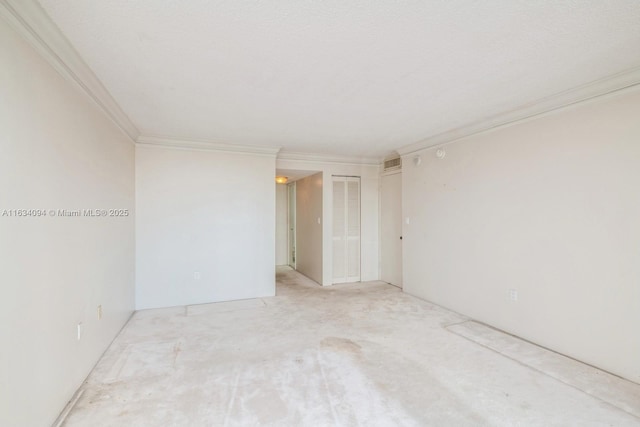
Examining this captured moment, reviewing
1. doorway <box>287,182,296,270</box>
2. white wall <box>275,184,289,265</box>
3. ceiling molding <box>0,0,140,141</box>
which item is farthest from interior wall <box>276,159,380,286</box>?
ceiling molding <box>0,0,140,141</box>

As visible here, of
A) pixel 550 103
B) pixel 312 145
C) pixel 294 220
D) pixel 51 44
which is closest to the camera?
pixel 51 44

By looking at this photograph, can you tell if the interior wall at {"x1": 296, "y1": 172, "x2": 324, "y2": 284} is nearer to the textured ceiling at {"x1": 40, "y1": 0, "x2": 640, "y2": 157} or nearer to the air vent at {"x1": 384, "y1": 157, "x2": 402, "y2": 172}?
the air vent at {"x1": 384, "y1": 157, "x2": 402, "y2": 172}

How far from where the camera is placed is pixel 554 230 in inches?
110

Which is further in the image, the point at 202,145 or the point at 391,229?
the point at 391,229

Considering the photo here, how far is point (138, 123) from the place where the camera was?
11.3ft

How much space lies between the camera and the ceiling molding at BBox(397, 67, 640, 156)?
2.25 metres

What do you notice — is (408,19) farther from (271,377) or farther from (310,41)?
(271,377)

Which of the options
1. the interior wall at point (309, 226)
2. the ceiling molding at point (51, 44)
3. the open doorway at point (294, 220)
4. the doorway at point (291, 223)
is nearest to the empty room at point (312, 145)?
the ceiling molding at point (51, 44)

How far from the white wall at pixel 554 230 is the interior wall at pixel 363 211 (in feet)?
5.58

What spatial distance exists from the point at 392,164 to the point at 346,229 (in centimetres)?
147

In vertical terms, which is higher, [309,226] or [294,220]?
[294,220]

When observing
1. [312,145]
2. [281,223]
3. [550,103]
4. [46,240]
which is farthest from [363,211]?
[46,240]

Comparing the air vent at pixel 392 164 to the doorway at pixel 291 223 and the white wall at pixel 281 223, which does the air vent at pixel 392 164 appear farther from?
the white wall at pixel 281 223

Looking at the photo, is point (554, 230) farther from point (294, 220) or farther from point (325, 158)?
point (294, 220)
